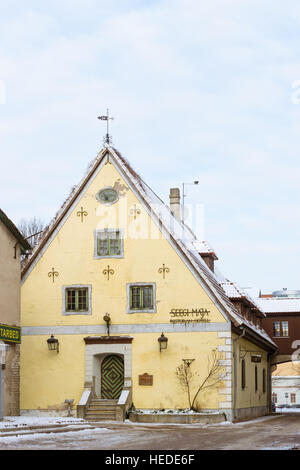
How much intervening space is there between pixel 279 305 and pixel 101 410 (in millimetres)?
21818

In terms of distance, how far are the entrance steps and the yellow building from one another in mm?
41

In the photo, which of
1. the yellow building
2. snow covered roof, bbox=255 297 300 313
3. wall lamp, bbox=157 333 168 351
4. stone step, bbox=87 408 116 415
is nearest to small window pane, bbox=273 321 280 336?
snow covered roof, bbox=255 297 300 313

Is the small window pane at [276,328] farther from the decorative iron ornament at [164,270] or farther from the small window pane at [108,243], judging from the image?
the small window pane at [108,243]

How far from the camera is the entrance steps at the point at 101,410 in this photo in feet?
101

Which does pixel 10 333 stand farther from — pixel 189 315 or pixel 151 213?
pixel 151 213

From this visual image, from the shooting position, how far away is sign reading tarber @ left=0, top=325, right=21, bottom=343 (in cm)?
2820

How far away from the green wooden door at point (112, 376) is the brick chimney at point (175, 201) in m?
11.9

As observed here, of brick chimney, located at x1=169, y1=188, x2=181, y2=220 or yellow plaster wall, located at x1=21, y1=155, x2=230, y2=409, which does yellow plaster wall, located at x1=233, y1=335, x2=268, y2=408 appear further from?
brick chimney, located at x1=169, y1=188, x2=181, y2=220

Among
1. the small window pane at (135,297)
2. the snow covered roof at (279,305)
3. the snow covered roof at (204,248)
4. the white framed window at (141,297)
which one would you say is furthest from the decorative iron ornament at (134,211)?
the snow covered roof at (279,305)

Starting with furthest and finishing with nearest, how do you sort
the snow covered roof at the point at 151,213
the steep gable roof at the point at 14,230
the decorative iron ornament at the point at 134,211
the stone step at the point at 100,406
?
1. the decorative iron ornament at the point at 134,211
2. the snow covered roof at the point at 151,213
3. the stone step at the point at 100,406
4. the steep gable roof at the point at 14,230

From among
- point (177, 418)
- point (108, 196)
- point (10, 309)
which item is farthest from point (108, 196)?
point (177, 418)

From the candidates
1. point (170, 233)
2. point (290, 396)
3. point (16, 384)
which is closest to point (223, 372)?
point (170, 233)

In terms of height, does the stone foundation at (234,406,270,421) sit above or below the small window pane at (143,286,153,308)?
below
